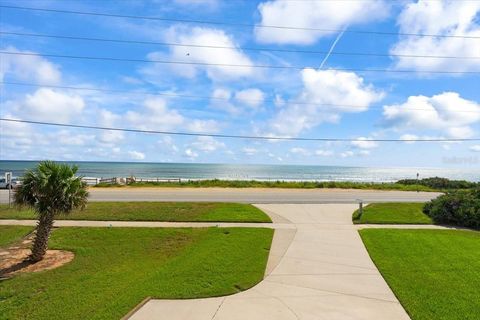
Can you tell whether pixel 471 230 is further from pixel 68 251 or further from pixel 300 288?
pixel 68 251

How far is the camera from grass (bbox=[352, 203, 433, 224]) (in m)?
17.9

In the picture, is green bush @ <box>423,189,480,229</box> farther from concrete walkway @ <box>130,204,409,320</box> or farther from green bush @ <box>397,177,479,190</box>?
green bush @ <box>397,177,479,190</box>

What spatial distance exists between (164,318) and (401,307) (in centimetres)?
473

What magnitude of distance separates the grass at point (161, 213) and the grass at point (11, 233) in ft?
6.68

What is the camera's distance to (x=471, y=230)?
54.0 feet

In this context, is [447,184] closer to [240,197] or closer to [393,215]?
[393,215]

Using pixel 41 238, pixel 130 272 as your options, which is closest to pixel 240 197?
pixel 41 238

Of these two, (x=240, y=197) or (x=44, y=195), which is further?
(x=240, y=197)

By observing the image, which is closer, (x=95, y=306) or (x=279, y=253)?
(x=95, y=306)

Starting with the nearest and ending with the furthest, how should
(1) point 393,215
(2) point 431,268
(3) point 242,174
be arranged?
(2) point 431,268 < (1) point 393,215 < (3) point 242,174

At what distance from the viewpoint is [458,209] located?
1777 cm

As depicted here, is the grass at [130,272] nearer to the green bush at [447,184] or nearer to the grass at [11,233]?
the grass at [11,233]

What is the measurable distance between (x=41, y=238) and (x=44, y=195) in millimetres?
1328

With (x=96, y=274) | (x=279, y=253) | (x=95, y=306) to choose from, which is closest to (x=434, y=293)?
(x=279, y=253)
